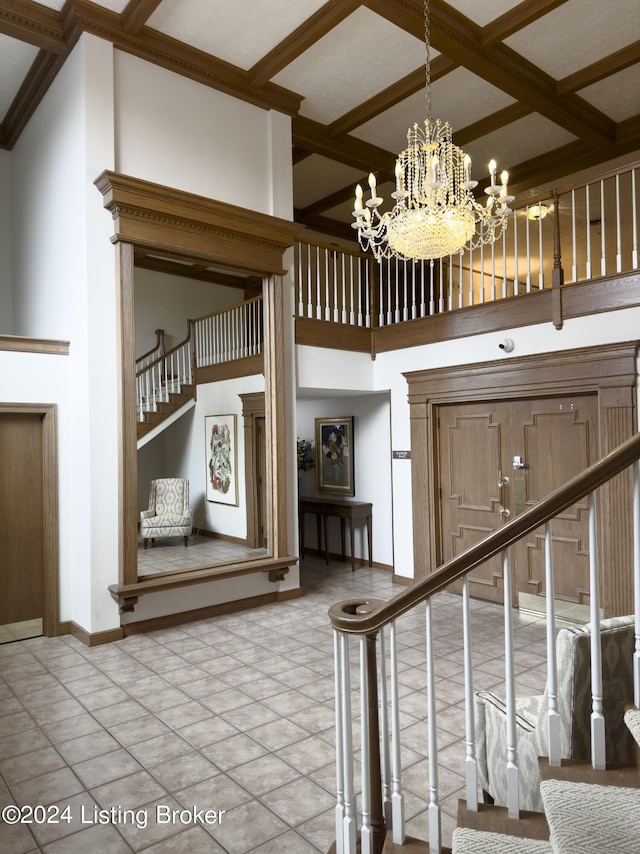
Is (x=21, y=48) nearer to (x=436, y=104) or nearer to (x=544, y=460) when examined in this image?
(x=436, y=104)

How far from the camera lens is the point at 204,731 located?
3.50 meters

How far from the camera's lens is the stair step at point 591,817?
1.61 meters

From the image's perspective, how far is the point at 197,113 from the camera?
5.81m

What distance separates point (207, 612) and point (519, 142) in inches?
258

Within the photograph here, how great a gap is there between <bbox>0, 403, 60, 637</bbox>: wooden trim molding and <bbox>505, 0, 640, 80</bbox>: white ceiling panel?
17.7ft

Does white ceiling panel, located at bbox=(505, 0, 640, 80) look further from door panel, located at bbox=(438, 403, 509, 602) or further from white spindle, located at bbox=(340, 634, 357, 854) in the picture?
white spindle, located at bbox=(340, 634, 357, 854)


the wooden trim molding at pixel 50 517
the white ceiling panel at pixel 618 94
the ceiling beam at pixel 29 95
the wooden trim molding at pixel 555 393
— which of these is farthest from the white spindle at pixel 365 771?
the white ceiling panel at pixel 618 94

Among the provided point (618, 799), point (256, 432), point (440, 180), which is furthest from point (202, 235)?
point (618, 799)

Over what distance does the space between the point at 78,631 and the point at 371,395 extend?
174 inches

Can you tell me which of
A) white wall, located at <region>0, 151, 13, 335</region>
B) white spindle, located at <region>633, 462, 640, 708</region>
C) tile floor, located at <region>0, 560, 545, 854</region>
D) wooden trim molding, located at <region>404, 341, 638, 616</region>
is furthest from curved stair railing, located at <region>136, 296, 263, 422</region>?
white spindle, located at <region>633, 462, 640, 708</region>

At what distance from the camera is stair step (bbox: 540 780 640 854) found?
1.61 m

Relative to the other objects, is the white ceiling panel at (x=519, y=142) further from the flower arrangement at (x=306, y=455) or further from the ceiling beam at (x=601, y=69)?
the flower arrangement at (x=306, y=455)

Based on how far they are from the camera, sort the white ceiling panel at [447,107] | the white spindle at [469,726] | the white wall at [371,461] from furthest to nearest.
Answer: the white wall at [371,461] < the white ceiling panel at [447,107] < the white spindle at [469,726]

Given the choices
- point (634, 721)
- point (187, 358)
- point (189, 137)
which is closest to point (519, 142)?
point (189, 137)
